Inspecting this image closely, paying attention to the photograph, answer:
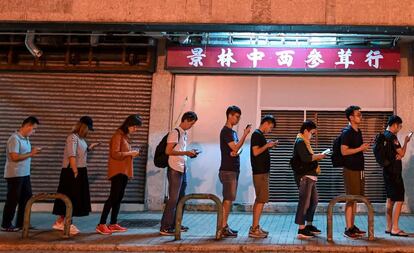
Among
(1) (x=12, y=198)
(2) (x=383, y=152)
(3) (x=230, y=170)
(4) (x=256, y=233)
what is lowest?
(4) (x=256, y=233)

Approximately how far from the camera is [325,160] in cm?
954

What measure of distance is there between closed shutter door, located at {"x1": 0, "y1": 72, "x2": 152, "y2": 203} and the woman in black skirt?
115 inches

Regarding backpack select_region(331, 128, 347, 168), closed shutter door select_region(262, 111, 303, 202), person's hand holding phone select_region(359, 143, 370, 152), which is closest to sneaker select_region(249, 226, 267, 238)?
backpack select_region(331, 128, 347, 168)

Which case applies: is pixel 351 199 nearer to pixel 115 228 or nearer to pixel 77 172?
pixel 115 228

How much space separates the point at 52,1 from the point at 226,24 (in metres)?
3.10

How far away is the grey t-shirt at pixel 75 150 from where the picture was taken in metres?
6.63

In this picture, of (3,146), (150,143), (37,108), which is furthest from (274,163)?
(3,146)

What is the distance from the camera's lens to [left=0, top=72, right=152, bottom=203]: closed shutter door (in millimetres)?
9727

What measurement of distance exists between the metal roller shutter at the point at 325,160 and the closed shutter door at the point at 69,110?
2.96m

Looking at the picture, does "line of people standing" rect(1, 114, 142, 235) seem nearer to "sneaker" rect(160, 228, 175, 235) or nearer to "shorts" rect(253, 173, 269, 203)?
"sneaker" rect(160, 228, 175, 235)

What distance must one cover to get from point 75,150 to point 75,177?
1.39 ft

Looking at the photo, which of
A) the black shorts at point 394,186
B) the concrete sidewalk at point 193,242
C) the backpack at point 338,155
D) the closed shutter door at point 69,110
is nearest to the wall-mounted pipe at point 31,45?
the closed shutter door at point 69,110

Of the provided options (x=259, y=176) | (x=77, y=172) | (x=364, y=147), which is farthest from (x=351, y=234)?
(x=77, y=172)

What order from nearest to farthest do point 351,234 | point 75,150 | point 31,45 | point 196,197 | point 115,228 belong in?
point 196,197
point 351,234
point 75,150
point 115,228
point 31,45
